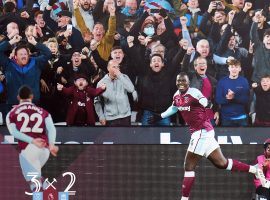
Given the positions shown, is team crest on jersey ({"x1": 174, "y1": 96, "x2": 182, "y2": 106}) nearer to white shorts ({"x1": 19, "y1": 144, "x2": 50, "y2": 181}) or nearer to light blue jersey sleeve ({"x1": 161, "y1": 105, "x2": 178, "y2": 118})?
light blue jersey sleeve ({"x1": 161, "y1": 105, "x2": 178, "y2": 118})

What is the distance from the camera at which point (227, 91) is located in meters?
4.71

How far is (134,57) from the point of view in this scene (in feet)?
15.4

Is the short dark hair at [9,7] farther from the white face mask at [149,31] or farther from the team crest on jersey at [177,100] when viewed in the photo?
the team crest on jersey at [177,100]

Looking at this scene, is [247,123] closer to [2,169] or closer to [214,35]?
[214,35]

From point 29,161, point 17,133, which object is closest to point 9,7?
point 17,133

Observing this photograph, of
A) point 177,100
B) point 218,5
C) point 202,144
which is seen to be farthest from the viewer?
point 218,5

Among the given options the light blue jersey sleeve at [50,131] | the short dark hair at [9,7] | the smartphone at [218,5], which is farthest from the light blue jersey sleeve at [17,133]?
the smartphone at [218,5]

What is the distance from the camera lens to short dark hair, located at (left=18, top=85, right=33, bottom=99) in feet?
15.1

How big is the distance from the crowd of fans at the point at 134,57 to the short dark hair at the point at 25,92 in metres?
0.06

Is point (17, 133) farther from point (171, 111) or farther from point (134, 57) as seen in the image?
point (171, 111)

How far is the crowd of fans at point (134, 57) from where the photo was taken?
15.3 feet

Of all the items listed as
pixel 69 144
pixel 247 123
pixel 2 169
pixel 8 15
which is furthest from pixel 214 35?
pixel 2 169

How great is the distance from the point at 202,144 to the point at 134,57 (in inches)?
46.3

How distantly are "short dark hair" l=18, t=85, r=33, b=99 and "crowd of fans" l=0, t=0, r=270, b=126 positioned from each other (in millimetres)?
59
